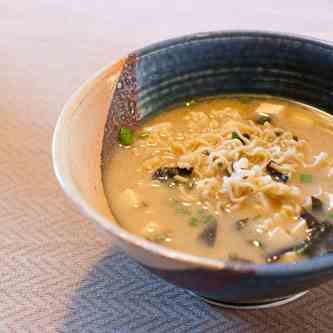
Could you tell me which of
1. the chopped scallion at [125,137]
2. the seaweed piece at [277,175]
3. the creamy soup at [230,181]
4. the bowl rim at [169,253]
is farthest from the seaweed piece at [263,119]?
the bowl rim at [169,253]

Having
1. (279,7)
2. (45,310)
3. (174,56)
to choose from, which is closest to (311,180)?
(174,56)

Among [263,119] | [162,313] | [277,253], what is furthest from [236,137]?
[162,313]

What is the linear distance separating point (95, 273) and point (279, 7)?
1.75 m

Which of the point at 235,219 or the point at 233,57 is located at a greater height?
the point at 233,57

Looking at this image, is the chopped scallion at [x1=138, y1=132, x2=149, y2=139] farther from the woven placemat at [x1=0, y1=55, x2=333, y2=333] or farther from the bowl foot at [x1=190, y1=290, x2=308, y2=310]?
the bowl foot at [x1=190, y1=290, x2=308, y2=310]

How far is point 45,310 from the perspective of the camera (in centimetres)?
120

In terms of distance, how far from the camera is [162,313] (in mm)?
1179

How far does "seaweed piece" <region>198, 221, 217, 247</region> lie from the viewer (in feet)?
4.00

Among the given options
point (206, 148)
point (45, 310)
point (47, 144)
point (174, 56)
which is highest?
point (174, 56)

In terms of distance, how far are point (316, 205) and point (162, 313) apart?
462mm

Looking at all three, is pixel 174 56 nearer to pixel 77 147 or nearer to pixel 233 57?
pixel 233 57

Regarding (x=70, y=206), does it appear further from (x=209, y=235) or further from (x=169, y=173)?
(x=209, y=235)

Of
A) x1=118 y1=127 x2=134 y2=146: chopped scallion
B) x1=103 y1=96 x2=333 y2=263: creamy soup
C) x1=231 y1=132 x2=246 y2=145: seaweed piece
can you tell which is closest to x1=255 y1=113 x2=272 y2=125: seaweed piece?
x1=103 y1=96 x2=333 y2=263: creamy soup

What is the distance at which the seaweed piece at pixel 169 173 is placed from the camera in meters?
1.41
